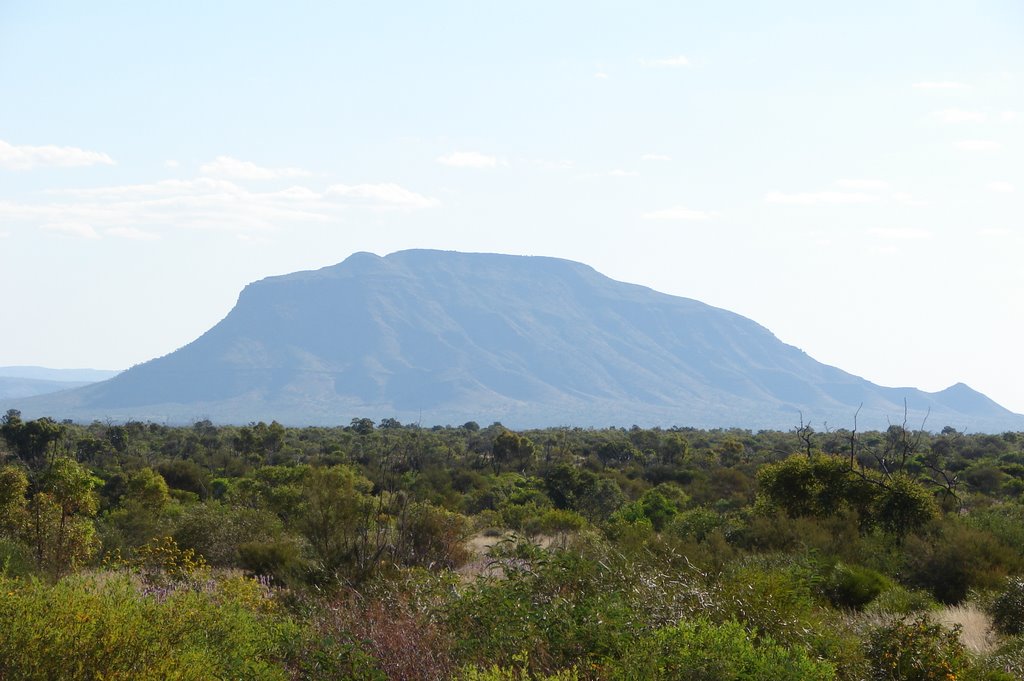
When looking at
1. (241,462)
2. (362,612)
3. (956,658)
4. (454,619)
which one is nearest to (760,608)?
(956,658)

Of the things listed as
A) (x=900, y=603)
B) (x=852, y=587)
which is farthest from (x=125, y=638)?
(x=852, y=587)

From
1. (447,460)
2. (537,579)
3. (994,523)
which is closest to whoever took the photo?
(537,579)

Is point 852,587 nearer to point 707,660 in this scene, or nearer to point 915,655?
point 915,655

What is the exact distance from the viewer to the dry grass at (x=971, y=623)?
46.0 feet

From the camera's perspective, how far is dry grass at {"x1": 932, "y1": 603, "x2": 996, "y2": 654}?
14.0m

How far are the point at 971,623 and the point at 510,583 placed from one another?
25.9 feet

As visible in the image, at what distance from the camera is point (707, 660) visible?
30.6 feet

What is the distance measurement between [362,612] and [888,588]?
1000cm

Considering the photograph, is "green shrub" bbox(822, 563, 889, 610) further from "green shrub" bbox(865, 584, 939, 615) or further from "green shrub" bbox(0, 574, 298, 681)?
"green shrub" bbox(0, 574, 298, 681)

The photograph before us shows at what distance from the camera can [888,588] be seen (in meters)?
17.8

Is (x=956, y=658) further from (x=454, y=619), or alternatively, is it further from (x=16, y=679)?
(x=16, y=679)

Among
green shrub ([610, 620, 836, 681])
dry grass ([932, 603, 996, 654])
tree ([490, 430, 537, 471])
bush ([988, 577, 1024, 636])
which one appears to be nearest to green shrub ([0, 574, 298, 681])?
green shrub ([610, 620, 836, 681])

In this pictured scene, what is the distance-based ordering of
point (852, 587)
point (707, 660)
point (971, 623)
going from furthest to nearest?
point (852, 587) → point (971, 623) → point (707, 660)

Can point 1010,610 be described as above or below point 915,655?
below
